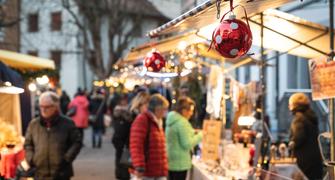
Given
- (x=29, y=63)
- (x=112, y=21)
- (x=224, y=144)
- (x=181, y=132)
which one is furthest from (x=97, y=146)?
(x=112, y=21)

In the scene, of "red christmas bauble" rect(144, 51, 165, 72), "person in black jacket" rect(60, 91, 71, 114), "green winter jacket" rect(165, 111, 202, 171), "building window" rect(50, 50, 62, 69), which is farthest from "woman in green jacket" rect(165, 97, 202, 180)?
"building window" rect(50, 50, 62, 69)

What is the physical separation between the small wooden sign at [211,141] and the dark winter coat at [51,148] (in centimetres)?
251

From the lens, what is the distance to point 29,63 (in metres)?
11.4

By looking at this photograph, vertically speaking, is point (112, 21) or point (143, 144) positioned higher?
point (112, 21)

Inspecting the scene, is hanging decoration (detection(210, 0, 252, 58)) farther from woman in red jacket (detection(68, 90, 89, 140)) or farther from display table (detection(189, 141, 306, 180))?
woman in red jacket (detection(68, 90, 89, 140))

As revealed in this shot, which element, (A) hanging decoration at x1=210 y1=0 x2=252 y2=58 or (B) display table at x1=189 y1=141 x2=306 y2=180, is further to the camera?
(B) display table at x1=189 y1=141 x2=306 y2=180

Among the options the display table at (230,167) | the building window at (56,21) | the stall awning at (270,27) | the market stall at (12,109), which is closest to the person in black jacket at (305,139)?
the display table at (230,167)

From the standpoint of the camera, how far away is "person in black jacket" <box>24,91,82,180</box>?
21.6ft

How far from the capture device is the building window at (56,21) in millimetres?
43438

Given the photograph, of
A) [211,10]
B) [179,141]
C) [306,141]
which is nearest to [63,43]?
[179,141]

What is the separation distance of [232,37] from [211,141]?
16.0 ft

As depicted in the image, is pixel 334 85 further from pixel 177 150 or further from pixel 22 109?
pixel 22 109

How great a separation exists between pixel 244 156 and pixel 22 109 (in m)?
4.45

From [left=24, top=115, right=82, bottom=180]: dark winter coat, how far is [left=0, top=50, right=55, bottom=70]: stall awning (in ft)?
13.0
